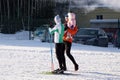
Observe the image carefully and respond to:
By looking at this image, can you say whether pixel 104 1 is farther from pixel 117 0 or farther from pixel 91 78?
pixel 91 78

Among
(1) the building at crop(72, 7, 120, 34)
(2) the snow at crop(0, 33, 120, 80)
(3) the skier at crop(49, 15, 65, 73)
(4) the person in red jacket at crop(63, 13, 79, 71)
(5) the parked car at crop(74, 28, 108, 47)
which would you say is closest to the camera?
(2) the snow at crop(0, 33, 120, 80)

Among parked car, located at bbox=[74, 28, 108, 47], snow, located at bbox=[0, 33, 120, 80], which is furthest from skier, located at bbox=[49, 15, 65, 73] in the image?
parked car, located at bbox=[74, 28, 108, 47]

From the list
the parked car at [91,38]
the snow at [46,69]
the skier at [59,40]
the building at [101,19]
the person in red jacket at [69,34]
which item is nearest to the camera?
the snow at [46,69]

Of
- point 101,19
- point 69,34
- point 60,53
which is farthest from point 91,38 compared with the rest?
point 101,19

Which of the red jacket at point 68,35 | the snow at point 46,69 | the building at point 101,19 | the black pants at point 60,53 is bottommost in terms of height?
the building at point 101,19

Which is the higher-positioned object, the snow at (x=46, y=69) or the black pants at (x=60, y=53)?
the black pants at (x=60, y=53)

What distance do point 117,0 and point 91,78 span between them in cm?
239

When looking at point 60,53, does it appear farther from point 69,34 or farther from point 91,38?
point 91,38

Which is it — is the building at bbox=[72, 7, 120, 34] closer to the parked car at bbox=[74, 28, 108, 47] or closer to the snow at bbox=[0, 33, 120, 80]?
the parked car at bbox=[74, 28, 108, 47]

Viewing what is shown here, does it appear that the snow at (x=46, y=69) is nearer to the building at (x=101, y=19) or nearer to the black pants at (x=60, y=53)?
the black pants at (x=60, y=53)

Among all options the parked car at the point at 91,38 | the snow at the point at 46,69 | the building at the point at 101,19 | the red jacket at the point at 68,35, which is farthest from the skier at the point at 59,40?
the building at the point at 101,19

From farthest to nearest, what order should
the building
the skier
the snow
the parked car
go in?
the building < the parked car < the skier < the snow

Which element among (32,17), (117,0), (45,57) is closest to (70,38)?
(117,0)

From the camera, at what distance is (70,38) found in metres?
15.2
